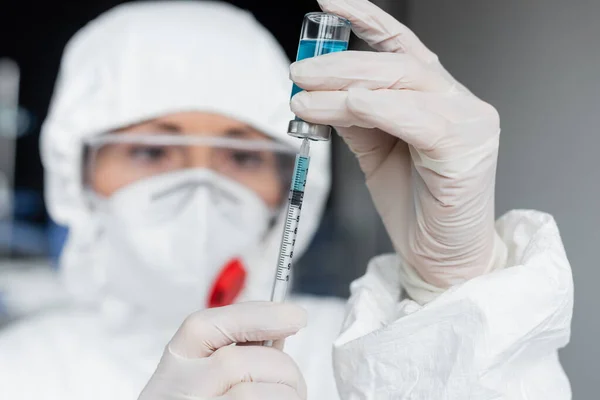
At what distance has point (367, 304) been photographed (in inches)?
34.1

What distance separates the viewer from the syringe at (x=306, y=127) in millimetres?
679

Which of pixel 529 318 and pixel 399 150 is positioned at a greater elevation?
pixel 399 150

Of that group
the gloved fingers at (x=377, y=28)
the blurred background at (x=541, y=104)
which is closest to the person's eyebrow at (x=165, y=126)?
the blurred background at (x=541, y=104)

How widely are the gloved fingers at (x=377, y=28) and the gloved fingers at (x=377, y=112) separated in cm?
11

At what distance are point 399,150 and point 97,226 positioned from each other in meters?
1.10

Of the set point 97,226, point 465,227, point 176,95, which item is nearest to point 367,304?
point 465,227

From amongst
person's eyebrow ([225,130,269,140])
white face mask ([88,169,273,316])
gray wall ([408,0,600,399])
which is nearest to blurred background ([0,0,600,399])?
gray wall ([408,0,600,399])

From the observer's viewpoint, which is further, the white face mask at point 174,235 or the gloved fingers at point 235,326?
the white face mask at point 174,235

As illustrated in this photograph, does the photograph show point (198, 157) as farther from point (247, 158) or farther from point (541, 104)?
point (541, 104)

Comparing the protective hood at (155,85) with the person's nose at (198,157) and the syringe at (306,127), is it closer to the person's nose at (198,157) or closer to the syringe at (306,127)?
the person's nose at (198,157)

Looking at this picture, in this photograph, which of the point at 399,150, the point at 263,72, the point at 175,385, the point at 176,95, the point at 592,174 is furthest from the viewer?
the point at 263,72

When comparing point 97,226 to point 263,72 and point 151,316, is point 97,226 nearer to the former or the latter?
point 151,316

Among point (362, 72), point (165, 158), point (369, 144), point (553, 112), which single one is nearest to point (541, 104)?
point (553, 112)

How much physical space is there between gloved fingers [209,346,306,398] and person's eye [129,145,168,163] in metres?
0.93
